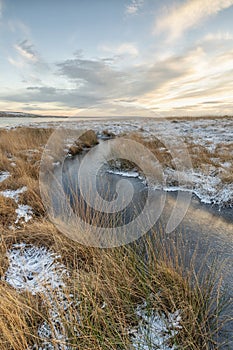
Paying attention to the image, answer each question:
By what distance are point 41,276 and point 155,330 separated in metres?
1.53

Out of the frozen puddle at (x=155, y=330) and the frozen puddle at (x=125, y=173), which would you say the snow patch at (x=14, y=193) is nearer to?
the frozen puddle at (x=125, y=173)

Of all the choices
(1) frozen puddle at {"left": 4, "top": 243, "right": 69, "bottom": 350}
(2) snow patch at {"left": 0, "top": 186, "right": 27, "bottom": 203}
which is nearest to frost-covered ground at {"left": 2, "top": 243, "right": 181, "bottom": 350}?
(1) frozen puddle at {"left": 4, "top": 243, "right": 69, "bottom": 350}

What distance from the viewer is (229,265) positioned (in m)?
2.91

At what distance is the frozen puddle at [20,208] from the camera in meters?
4.21

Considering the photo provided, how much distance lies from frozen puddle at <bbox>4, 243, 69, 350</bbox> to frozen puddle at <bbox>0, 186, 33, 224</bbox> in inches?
35.1

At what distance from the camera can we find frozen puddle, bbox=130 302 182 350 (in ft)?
6.19

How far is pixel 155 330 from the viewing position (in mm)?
2025

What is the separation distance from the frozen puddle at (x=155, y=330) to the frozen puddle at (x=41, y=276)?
2.26 ft

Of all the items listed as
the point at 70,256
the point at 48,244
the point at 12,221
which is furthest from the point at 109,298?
the point at 12,221

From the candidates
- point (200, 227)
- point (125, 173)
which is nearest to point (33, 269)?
point (200, 227)

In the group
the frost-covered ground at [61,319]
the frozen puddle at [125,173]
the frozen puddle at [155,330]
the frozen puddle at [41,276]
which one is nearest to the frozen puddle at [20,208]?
the frozen puddle at [41,276]

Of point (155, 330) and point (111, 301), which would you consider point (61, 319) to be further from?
point (155, 330)

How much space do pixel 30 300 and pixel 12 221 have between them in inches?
87.0

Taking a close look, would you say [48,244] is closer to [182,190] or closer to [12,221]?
[12,221]
